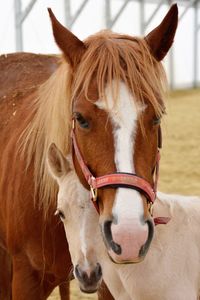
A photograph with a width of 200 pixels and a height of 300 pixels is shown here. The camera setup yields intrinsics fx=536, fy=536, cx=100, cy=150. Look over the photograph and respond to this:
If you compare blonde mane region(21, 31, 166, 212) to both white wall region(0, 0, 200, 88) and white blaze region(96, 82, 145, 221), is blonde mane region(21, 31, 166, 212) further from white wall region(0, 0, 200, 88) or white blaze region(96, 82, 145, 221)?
white wall region(0, 0, 200, 88)

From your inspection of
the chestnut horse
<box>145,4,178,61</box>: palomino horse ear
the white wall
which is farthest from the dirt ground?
the white wall

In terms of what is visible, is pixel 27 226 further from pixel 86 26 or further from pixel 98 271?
pixel 86 26

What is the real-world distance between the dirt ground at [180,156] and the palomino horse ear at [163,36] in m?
0.33

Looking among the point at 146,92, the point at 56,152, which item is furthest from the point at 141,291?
the point at 146,92

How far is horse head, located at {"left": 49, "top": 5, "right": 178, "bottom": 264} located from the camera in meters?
1.57

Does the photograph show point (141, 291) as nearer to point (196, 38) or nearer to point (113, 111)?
point (113, 111)

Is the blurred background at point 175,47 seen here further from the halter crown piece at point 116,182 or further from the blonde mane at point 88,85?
the halter crown piece at point 116,182

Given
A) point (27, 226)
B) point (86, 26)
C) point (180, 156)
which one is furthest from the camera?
point (86, 26)

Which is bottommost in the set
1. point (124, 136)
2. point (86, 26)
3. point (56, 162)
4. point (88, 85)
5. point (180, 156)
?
point (180, 156)

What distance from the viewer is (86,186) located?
5.95 ft

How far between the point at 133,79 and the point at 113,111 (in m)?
0.15

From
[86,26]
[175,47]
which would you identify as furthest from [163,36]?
[175,47]

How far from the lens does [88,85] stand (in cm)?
181

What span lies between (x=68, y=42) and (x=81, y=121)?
314 millimetres
